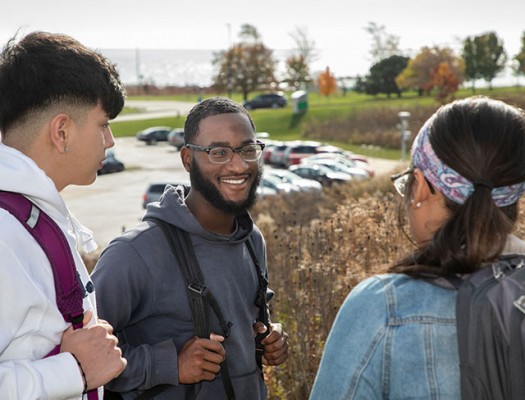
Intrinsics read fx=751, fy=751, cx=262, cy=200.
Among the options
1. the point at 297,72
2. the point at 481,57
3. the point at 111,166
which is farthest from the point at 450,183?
the point at 297,72

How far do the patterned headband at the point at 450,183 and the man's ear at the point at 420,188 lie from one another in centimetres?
3

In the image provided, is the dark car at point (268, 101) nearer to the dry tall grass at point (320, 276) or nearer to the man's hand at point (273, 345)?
the dry tall grass at point (320, 276)

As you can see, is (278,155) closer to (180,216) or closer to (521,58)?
(180,216)

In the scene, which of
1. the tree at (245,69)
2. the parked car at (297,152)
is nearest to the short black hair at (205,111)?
the parked car at (297,152)

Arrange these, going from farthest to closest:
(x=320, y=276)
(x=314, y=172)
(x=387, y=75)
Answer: (x=387, y=75)
(x=314, y=172)
(x=320, y=276)

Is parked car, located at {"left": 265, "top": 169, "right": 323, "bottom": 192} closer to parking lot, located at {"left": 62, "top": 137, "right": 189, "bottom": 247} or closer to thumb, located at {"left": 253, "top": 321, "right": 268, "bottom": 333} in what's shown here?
parking lot, located at {"left": 62, "top": 137, "right": 189, "bottom": 247}

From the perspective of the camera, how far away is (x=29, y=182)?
2.29 meters

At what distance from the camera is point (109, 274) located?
3.23 metres

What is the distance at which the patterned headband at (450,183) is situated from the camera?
2.03 meters

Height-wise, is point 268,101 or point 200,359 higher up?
point 200,359

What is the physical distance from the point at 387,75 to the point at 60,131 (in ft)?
245

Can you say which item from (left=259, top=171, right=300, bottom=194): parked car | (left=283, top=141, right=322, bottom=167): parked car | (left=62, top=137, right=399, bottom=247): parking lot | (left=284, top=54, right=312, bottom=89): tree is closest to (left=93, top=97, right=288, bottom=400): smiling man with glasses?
(left=62, top=137, right=399, bottom=247): parking lot

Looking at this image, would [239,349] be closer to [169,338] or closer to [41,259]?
[169,338]

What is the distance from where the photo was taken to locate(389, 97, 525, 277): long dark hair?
2.01 meters
